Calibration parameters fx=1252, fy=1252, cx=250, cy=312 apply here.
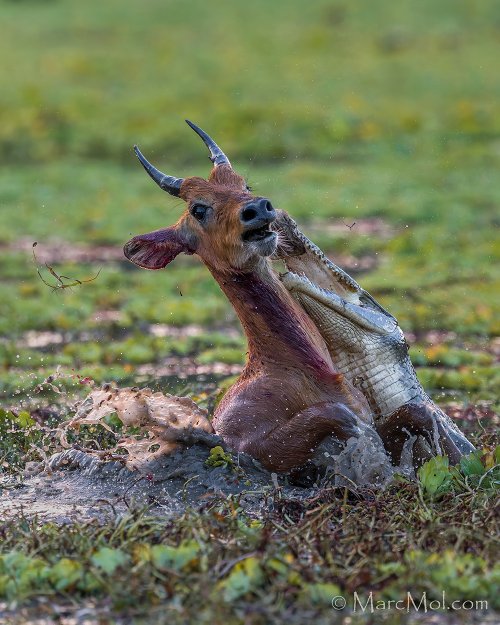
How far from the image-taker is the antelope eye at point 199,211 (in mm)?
6074

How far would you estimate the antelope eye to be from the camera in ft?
19.9

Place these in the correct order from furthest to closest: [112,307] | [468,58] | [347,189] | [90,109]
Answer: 1. [468,58]
2. [90,109]
3. [347,189]
4. [112,307]

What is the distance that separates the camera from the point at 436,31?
1114 inches

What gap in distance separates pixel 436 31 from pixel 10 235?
1601 centimetres

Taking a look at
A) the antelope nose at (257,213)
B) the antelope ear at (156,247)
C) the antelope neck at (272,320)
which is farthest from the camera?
the antelope ear at (156,247)

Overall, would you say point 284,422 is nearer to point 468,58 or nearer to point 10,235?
point 10,235

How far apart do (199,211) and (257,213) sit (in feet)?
1.26

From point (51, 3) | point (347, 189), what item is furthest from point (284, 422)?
point (51, 3)

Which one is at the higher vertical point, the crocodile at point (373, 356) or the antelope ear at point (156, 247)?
the antelope ear at point (156, 247)

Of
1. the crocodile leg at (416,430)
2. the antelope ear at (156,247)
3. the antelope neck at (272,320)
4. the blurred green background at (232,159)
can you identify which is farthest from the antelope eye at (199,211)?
the crocodile leg at (416,430)

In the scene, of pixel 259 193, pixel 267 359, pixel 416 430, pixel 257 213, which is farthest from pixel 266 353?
pixel 259 193

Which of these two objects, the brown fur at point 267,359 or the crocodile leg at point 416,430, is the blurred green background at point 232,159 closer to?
the brown fur at point 267,359

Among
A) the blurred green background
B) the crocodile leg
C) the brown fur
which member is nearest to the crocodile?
the crocodile leg

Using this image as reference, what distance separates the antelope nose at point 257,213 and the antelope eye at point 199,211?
29 cm
